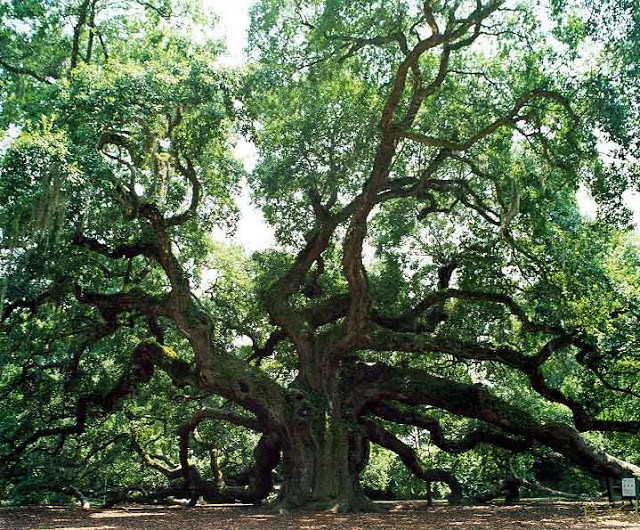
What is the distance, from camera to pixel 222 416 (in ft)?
45.0

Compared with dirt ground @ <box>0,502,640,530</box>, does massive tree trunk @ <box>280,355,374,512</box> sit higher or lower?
higher

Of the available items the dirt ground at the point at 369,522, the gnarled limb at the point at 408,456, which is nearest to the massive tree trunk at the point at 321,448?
the dirt ground at the point at 369,522

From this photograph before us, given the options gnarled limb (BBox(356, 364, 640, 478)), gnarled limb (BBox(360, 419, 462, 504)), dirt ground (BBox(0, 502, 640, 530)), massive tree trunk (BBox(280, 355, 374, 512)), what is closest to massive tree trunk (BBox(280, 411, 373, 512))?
massive tree trunk (BBox(280, 355, 374, 512))

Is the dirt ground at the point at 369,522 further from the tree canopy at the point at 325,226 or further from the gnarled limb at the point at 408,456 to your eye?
the gnarled limb at the point at 408,456

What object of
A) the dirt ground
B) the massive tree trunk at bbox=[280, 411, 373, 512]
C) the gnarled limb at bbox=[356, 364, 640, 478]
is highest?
the gnarled limb at bbox=[356, 364, 640, 478]

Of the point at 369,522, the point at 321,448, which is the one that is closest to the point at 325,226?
the point at 321,448

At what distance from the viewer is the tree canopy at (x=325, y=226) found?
30.8 feet

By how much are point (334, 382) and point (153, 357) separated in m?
3.90

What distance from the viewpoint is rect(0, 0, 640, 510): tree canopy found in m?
9.39

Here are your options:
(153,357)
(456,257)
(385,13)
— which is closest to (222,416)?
(153,357)

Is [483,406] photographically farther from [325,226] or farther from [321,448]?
[325,226]

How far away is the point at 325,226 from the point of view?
13055 mm

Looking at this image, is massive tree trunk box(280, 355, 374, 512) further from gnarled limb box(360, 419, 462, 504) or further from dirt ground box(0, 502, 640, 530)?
gnarled limb box(360, 419, 462, 504)

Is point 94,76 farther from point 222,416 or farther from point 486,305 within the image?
point 486,305
